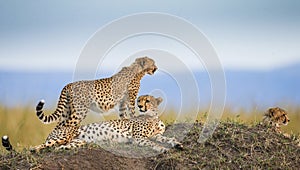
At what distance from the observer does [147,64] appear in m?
6.71

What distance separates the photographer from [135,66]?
6855mm

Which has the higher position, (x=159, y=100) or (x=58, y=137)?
(x=159, y=100)

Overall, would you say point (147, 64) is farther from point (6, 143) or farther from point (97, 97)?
point (6, 143)

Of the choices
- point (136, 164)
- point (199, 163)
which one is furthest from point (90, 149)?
point (199, 163)

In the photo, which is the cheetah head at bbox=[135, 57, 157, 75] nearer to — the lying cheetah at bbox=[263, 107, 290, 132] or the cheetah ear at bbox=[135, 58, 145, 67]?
the cheetah ear at bbox=[135, 58, 145, 67]

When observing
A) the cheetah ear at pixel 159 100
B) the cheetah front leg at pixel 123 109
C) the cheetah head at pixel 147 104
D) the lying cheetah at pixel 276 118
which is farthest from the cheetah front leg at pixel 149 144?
the lying cheetah at pixel 276 118

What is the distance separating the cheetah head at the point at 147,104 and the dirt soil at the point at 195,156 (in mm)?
525

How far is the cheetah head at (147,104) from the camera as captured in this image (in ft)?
20.9

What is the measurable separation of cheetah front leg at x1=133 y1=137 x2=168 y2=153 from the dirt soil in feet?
0.23

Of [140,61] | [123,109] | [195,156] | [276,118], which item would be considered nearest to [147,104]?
[123,109]

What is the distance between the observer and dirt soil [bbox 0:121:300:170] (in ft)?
17.6

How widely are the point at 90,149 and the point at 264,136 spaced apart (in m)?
1.60

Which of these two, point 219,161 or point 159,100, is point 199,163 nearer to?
point 219,161

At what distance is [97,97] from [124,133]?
0.67 metres
